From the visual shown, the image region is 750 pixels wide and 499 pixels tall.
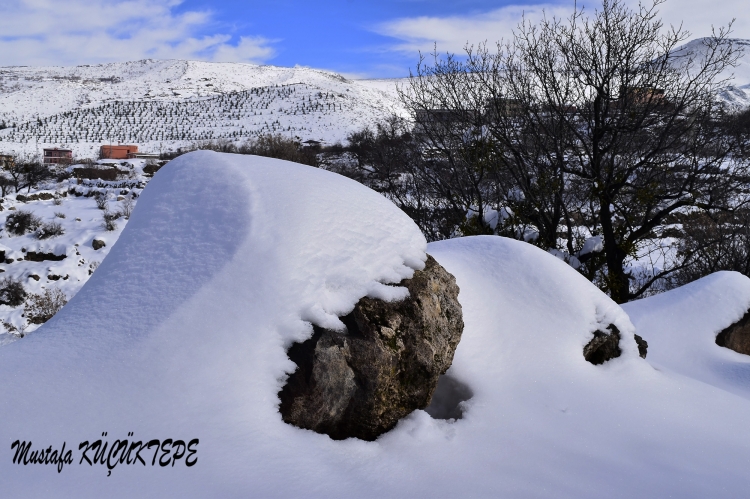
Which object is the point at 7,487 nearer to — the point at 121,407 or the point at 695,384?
the point at 121,407

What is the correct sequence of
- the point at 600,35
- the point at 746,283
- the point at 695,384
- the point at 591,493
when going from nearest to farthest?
the point at 591,493 < the point at 695,384 < the point at 746,283 < the point at 600,35

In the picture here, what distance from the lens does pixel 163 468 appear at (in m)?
1.86

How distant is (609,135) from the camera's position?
29.5 ft

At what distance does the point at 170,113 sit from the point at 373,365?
68450mm

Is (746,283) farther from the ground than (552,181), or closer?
closer

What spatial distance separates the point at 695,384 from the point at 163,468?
380 cm

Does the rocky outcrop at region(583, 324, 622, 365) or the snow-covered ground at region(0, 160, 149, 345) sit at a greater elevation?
the rocky outcrop at region(583, 324, 622, 365)

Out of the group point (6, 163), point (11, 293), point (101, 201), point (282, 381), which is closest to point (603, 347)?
point (282, 381)

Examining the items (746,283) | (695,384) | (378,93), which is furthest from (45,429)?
(378,93)

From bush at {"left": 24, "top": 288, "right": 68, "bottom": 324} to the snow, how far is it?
864 cm

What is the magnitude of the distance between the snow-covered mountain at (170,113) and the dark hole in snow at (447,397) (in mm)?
Answer: 27809

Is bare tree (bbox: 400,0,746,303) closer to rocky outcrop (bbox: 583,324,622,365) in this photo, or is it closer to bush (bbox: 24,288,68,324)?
rocky outcrop (bbox: 583,324,622,365)

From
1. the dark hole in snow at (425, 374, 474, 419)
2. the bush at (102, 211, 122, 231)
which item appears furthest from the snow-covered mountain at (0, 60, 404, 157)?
the dark hole in snow at (425, 374, 474, 419)

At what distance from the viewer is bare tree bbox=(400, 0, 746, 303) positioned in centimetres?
845
